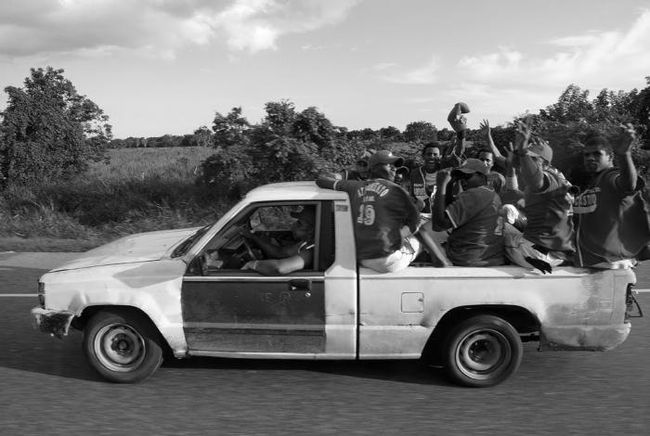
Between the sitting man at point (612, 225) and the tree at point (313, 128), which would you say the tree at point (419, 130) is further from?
the sitting man at point (612, 225)

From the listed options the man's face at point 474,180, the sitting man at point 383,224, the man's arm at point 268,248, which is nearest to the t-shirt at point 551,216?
the man's face at point 474,180

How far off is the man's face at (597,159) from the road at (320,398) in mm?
1619

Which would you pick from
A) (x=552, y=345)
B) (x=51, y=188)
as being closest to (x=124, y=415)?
(x=552, y=345)

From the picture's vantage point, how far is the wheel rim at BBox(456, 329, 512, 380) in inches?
179

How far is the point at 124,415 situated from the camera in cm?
407

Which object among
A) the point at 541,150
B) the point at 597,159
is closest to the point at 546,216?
the point at 597,159

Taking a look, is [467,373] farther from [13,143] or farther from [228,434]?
[13,143]

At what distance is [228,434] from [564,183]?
10.0 ft

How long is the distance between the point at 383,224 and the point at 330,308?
2.36 feet

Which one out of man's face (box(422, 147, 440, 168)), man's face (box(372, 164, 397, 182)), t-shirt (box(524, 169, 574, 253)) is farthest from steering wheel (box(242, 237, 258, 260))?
man's face (box(422, 147, 440, 168))

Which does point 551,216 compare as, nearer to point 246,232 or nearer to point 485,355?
point 485,355

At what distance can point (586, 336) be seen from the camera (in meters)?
4.50

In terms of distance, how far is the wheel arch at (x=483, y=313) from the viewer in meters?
4.57

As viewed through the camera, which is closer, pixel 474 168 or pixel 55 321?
pixel 55 321
